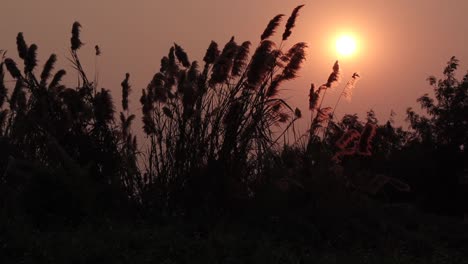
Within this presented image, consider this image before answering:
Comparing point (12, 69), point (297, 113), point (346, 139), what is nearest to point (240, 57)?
point (297, 113)

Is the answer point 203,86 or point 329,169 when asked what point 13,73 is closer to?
point 203,86

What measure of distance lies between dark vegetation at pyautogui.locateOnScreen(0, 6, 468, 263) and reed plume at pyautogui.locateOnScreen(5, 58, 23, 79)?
0.02 meters

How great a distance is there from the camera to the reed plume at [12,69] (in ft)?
30.8

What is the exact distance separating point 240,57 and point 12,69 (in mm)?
2764

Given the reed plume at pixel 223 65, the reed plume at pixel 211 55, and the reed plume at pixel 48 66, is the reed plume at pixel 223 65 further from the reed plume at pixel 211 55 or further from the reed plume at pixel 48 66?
the reed plume at pixel 48 66

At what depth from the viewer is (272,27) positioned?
357 inches

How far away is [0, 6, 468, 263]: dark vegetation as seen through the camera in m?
7.66

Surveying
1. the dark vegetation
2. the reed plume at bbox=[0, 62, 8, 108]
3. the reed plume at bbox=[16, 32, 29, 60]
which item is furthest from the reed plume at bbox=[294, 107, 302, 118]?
the reed plume at bbox=[0, 62, 8, 108]

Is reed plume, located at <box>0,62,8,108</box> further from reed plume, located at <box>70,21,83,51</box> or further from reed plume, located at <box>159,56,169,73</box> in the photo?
reed plume, located at <box>159,56,169,73</box>

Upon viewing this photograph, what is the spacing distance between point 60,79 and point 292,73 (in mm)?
2946

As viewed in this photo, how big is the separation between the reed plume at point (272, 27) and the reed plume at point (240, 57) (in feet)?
0.87

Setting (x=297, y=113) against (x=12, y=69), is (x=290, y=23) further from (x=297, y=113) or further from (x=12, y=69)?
(x=12, y=69)

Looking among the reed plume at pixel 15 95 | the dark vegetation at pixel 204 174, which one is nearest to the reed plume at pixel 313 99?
the dark vegetation at pixel 204 174

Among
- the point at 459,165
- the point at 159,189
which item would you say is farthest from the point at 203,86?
the point at 459,165
